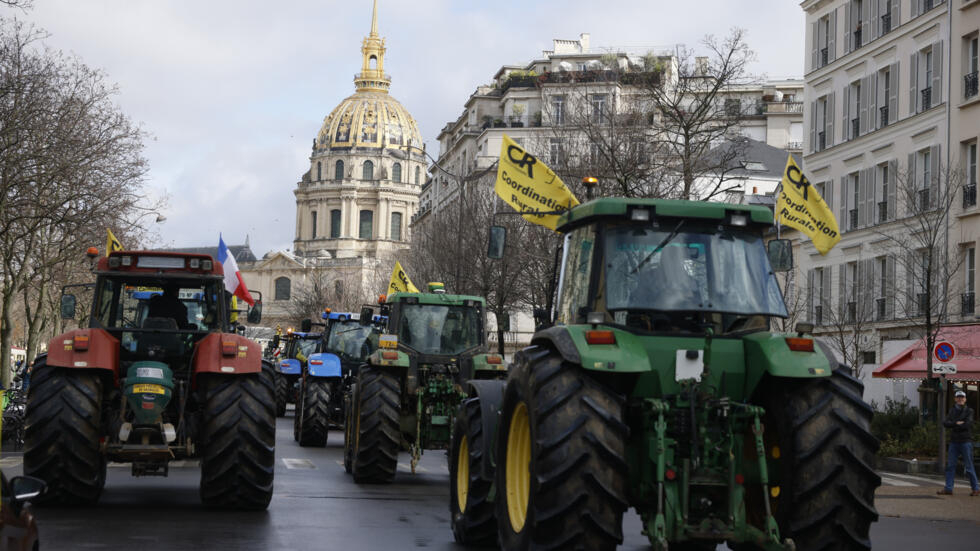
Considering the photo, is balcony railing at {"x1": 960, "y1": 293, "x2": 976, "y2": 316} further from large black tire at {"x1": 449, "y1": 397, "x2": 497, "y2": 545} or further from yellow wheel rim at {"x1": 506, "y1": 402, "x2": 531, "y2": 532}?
yellow wheel rim at {"x1": 506, "y1": 402, "x2": 531, "y2": 532}

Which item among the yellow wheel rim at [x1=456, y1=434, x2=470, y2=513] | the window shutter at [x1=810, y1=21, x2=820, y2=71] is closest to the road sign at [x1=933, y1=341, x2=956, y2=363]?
the yellow wheel rim at [x1=456, y1=434, x2=470, y2=513]

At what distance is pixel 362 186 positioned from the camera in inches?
7554

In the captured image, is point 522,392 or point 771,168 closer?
point 522,392

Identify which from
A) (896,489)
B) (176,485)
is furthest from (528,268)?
(176,485)

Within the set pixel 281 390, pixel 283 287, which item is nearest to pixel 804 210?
pixel 281 390

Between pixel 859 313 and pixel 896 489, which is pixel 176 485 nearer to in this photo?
pixel 896 489

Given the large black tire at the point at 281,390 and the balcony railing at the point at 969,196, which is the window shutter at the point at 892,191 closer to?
the balcony railing at the point at 969,196

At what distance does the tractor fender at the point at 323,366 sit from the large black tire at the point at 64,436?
13210mm

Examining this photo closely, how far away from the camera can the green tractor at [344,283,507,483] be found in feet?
59.0

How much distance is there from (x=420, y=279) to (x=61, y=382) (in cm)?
4834

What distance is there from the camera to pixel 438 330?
66.4 feet

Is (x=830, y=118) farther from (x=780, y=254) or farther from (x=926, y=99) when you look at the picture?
(x=780, y=254)

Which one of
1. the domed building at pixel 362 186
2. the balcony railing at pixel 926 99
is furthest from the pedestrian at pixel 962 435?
the domed building at pixel 362 186

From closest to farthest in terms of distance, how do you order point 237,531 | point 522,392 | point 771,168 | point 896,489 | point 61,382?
1. point 522,392
2. point 237,531
3. point 61,382
4. point 896,489
5. point 771,168
